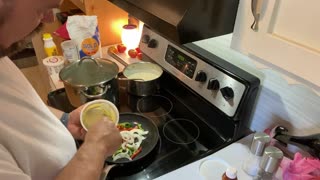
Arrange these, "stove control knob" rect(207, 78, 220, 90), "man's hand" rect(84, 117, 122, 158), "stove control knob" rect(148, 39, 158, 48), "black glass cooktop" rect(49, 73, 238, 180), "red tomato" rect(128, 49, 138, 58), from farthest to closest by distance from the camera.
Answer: "red tomato" rect(128, 49, 138, 58) → "stove control knob" rect(148, 39, 158, 48) → "stove control knob" rect(207, 78, 220, 90) → "black glass cooktop" rect(49, 73, 238, 180) → "man's hand" rect(84, 117, 122, 158)

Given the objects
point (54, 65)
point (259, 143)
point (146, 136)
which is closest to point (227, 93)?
point (259, 143)

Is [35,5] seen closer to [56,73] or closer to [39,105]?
[39,105]

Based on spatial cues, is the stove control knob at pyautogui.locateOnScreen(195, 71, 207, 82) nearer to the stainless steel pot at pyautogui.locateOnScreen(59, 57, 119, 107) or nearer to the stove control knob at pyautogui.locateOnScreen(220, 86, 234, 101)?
the stove control knob at pyautogui.locateOnScreen(220, 86, 234, 101)

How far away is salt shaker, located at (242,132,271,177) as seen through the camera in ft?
2.35

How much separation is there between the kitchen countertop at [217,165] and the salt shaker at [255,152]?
0.02 m

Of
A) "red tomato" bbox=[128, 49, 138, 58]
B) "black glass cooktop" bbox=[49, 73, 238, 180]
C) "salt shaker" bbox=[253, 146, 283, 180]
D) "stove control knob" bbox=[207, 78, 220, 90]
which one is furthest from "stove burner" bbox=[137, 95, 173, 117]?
"salt shaker" bbox=[253, 146, 283, 180]

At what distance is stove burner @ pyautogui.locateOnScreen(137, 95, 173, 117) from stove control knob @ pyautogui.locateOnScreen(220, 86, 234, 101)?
0.85 feet

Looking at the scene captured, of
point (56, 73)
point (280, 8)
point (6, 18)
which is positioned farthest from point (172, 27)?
point (56, 73)

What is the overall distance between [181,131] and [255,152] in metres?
0.29

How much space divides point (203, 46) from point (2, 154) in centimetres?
79

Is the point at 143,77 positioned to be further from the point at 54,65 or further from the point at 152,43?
the point at 54,65

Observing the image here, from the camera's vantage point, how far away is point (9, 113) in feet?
1.78

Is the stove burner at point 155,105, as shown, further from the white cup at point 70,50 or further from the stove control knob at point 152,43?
the white cup at point 70,50

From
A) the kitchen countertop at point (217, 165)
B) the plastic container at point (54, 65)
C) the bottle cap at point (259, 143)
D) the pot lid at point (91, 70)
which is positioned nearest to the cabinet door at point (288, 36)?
the bottle cap at point (259, 143)
